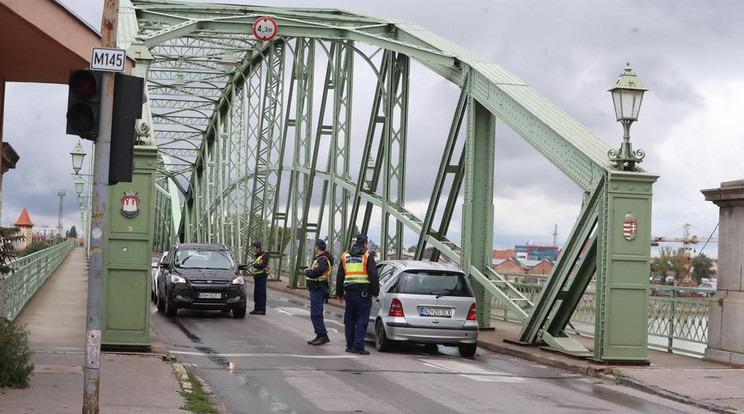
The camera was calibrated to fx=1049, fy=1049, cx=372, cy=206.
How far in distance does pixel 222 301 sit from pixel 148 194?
8.09m

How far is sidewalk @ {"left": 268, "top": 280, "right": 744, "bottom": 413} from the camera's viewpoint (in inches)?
466

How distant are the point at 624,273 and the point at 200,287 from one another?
1023 cm

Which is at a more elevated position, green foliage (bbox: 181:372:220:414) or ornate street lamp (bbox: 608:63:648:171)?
ornate street lamp (bbox: 608:63:648:171)

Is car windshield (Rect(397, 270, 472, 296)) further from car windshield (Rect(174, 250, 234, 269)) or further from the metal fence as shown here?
car windshield (Rect(174, 250, 234, 269))

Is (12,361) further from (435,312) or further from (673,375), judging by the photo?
(673,375)

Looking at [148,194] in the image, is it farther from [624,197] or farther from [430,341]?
[624,197]

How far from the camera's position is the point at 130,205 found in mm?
14234

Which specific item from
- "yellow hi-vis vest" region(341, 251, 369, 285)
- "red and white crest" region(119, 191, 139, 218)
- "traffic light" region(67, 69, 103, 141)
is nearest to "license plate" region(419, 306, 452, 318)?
"yellow hi-vis vest" region(341, 251, 369, 285)

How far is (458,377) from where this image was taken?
13.2 meters

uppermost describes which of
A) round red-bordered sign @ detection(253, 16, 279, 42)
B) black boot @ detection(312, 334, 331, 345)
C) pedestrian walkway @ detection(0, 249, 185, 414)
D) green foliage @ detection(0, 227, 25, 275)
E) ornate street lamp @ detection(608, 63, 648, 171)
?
round red-bordered sign @ detection(253, 16, 279, 42)

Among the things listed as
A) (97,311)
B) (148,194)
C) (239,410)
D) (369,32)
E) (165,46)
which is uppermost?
(165,46)

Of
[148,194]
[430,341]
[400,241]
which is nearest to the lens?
[148,194]

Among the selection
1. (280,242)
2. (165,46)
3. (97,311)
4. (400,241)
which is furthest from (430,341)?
(165,46)

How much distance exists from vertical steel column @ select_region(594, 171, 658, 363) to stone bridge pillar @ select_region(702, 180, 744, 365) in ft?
4.24
